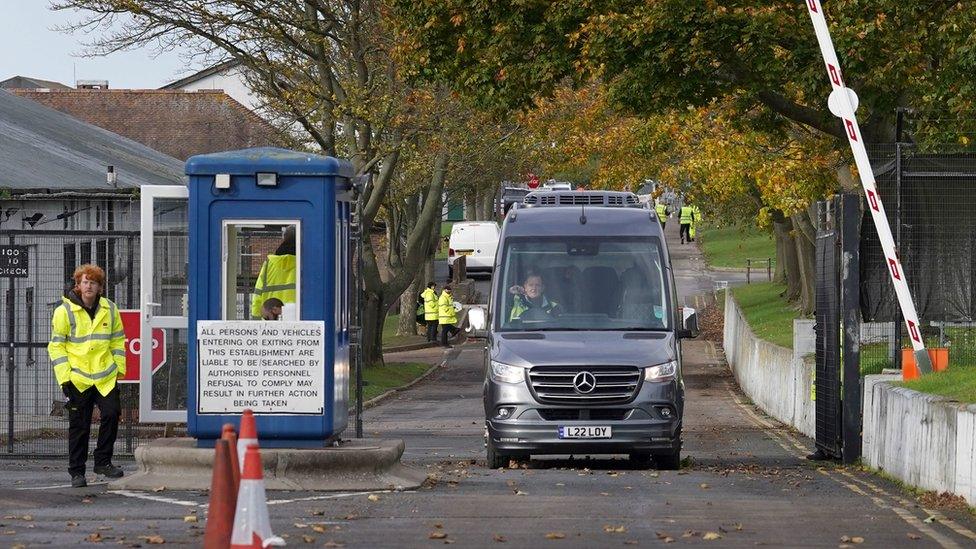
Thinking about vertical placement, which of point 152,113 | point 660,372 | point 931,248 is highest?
point 152,113

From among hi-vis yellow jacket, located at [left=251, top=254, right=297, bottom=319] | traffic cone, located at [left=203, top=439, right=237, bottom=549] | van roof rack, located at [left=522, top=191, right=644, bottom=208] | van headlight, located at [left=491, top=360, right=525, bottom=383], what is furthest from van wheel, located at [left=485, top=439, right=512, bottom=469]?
traffic cone, located at [left=203, top=439, right=237, bottom=549]

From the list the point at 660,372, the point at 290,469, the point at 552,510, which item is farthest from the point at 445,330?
the point at 552,510

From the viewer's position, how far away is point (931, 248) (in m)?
17.7

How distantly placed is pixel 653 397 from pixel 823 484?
1.89 metres

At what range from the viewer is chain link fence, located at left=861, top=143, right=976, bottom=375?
1750 cm

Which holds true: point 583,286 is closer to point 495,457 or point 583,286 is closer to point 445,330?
point 495,457

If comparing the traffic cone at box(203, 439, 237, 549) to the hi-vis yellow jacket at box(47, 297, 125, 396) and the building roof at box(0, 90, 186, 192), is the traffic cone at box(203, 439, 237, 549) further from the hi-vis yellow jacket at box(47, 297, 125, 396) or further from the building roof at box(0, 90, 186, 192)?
the building roof at box(0, 90, 186, 192)

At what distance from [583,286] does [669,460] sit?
1.87 meters

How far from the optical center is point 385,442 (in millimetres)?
13773

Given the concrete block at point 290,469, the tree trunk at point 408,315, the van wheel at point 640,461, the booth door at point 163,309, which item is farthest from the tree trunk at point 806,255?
the concrete block at point 290,469

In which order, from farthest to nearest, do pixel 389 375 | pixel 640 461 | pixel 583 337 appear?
pixel 389 375 < pixel 640 461 < pixel 583 337

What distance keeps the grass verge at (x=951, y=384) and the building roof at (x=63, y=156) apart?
12892mm

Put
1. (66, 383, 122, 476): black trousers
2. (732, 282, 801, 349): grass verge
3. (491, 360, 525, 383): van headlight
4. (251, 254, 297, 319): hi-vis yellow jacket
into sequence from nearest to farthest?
(66, 383, 122, 476): black trousers, (251, 254, 297, 319): hi-vis yellow jacket, (491, 360, 525, 383): van headlight, (732, 282, 801, 349): grass verge

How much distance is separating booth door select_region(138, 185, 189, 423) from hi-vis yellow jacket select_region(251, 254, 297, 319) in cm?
92
